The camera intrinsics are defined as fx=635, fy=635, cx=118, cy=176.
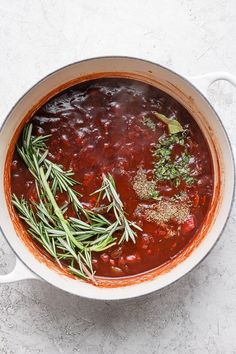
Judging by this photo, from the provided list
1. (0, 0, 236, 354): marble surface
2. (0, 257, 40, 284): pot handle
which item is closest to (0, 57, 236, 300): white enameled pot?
(0, 257, 40, 284): pot handle

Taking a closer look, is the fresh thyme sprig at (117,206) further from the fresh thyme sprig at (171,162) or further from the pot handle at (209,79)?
the pot handle at (209,79)

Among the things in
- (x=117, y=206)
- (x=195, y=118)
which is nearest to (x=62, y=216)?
(x=117, y=206)

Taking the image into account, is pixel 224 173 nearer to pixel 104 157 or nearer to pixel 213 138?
pixel 213 138

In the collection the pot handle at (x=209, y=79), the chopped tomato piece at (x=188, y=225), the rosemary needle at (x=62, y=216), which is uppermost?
the pot handle at (x=209, y=79)

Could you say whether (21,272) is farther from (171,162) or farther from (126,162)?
(171,162)

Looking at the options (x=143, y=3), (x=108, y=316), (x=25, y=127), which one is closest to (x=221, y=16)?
(x=143, y=3)

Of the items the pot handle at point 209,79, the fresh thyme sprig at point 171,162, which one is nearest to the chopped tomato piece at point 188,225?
the fresh thyme sprig at point 171,162
